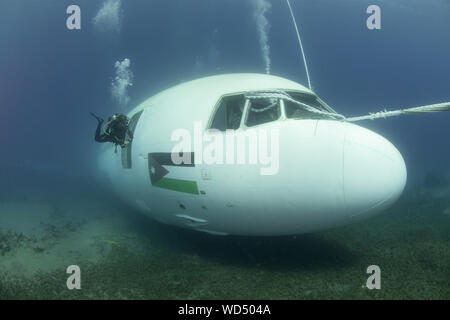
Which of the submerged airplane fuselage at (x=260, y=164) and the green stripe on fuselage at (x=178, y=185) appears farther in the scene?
the green stripe on fuselage at (x=178, y=185)

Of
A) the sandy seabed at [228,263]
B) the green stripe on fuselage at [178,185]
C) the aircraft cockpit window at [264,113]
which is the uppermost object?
the aircraft cockpit window at [264,113]

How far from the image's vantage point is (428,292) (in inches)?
148

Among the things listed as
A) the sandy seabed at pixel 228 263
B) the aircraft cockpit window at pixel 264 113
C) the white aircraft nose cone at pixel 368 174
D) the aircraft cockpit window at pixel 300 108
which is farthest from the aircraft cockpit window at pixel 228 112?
the sandy seabed at pixel 228 263

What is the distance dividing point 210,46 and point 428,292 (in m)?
44.4

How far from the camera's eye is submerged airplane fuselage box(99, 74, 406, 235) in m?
3.56

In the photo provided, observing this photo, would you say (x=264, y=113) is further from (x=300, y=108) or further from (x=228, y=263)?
(x=228, y=263)

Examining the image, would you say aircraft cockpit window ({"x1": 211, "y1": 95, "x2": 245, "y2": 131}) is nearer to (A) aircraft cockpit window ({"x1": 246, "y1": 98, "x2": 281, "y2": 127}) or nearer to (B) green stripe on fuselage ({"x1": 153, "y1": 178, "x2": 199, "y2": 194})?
(A) aircraft cockpit window ({"x1": 246, "y1": 98, "x2": 281, "y2": 127})

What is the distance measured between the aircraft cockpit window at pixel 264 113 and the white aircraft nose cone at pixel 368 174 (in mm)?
1168

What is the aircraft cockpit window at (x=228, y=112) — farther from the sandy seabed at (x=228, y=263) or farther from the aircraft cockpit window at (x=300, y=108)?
the sandy seabed at (x=228, y=263)

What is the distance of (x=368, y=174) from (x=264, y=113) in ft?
6.09

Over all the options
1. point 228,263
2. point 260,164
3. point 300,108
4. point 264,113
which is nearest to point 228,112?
point 264,113

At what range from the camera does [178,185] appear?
15.4 ft

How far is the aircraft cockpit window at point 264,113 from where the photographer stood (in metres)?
4.33

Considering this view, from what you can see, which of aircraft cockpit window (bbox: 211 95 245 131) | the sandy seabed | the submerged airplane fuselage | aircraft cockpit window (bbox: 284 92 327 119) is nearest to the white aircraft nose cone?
the submerged airplane fuselage
